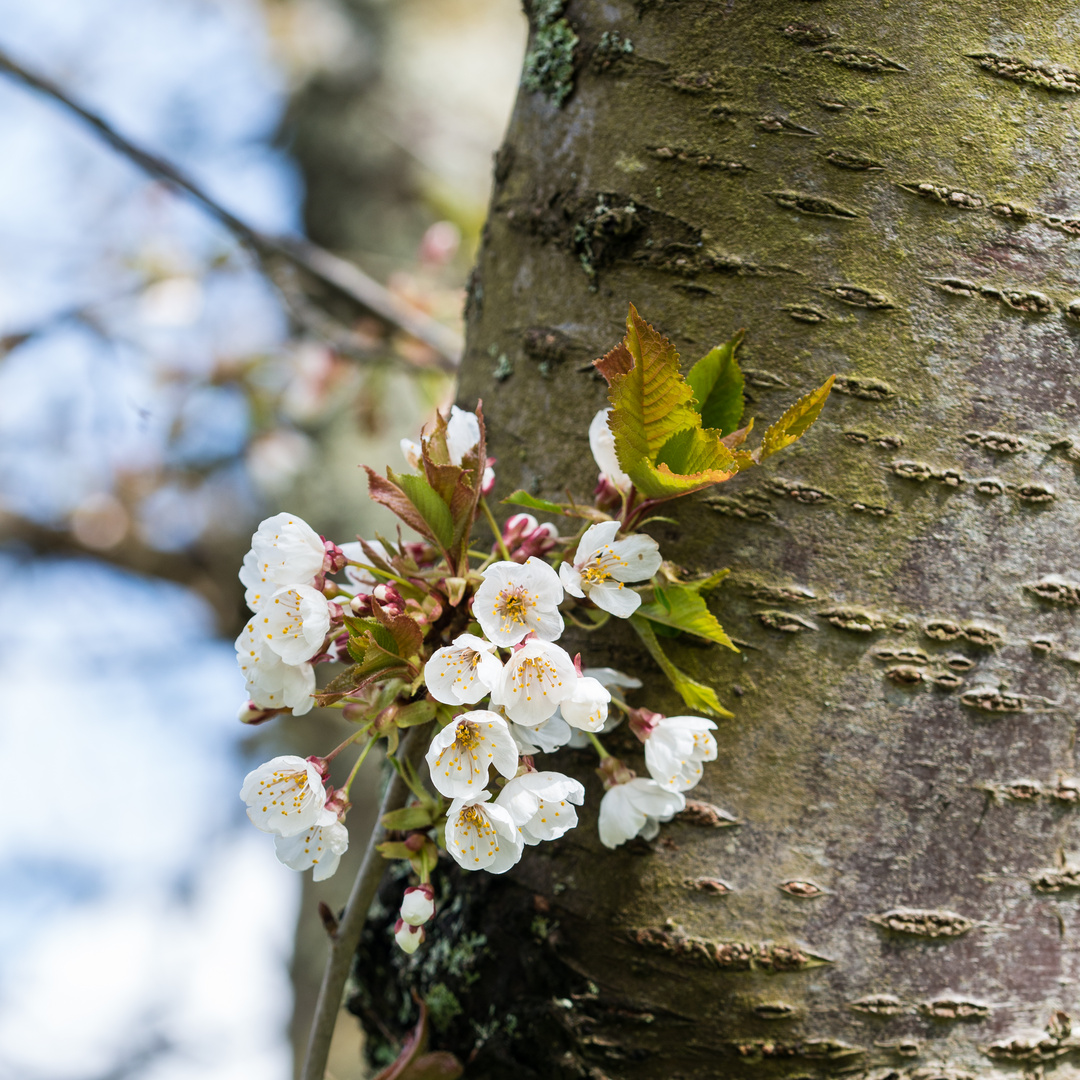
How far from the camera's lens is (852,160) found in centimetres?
71

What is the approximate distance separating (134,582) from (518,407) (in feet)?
11.2

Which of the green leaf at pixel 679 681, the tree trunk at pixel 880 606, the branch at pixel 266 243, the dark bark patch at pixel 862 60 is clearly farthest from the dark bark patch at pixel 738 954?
the branch at pixel 266 243

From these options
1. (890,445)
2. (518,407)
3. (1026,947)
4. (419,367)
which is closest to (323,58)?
(419,367)

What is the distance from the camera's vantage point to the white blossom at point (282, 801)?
0.60 m

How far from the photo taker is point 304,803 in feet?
1.98

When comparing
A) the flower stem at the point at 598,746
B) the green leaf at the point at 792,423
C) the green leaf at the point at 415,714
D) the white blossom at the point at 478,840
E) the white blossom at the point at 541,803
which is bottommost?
the white blossom at the point at 478,840

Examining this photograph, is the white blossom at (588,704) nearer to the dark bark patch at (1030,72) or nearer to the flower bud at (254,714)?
the flower bud at (254,714)

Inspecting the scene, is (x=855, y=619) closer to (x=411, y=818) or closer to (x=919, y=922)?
(x=919, y=922)

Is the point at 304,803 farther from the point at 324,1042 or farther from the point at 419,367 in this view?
the point at 419,367

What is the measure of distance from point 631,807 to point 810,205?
562mm

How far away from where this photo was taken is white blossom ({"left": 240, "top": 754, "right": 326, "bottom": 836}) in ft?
1.97

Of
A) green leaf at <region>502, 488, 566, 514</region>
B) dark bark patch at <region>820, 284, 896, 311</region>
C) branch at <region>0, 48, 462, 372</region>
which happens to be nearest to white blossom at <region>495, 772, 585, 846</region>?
green leaf at <region>502, 488, 566, 514</region>

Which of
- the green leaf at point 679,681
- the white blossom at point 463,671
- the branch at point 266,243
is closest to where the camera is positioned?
the white blossom at point 463,671

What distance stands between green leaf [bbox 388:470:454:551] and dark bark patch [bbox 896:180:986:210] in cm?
51
